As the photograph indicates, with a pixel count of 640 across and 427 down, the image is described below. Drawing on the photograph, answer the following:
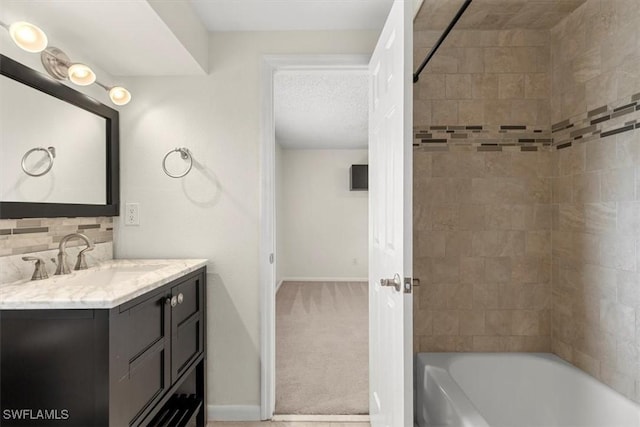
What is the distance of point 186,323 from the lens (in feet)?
6.15

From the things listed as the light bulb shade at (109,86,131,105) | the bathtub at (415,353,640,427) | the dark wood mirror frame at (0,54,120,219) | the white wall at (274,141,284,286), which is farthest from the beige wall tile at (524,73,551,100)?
the white wall at (274,141,284,286)

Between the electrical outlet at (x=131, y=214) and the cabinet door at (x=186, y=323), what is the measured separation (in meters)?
0.54

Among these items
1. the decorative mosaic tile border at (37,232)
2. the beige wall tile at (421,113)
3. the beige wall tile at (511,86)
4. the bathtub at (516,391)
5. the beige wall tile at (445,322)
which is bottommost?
the bathtub at (516,391)

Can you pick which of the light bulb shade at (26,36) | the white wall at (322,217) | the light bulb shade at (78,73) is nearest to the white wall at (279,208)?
the white wall at (322,217)

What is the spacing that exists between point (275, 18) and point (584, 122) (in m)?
1.66

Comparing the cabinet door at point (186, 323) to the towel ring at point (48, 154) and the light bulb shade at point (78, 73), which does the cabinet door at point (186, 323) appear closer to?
the towel ring at point (48, 154)

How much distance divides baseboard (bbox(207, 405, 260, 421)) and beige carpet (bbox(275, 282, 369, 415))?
0.53 ft

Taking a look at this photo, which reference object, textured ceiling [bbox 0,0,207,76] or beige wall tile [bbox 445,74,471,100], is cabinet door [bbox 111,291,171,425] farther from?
beige wall tile [bbox 445,74,471,100]

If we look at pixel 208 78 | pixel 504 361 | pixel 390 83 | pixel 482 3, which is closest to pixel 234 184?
pixel 208 78

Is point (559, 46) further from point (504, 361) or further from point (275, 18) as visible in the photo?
point (504, 361)

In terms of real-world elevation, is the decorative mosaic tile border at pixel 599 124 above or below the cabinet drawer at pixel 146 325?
above

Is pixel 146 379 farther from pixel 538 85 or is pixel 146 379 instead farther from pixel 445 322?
pixel 538 85

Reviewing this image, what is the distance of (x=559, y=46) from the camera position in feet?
6.41

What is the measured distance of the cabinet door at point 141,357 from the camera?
1.26 m
